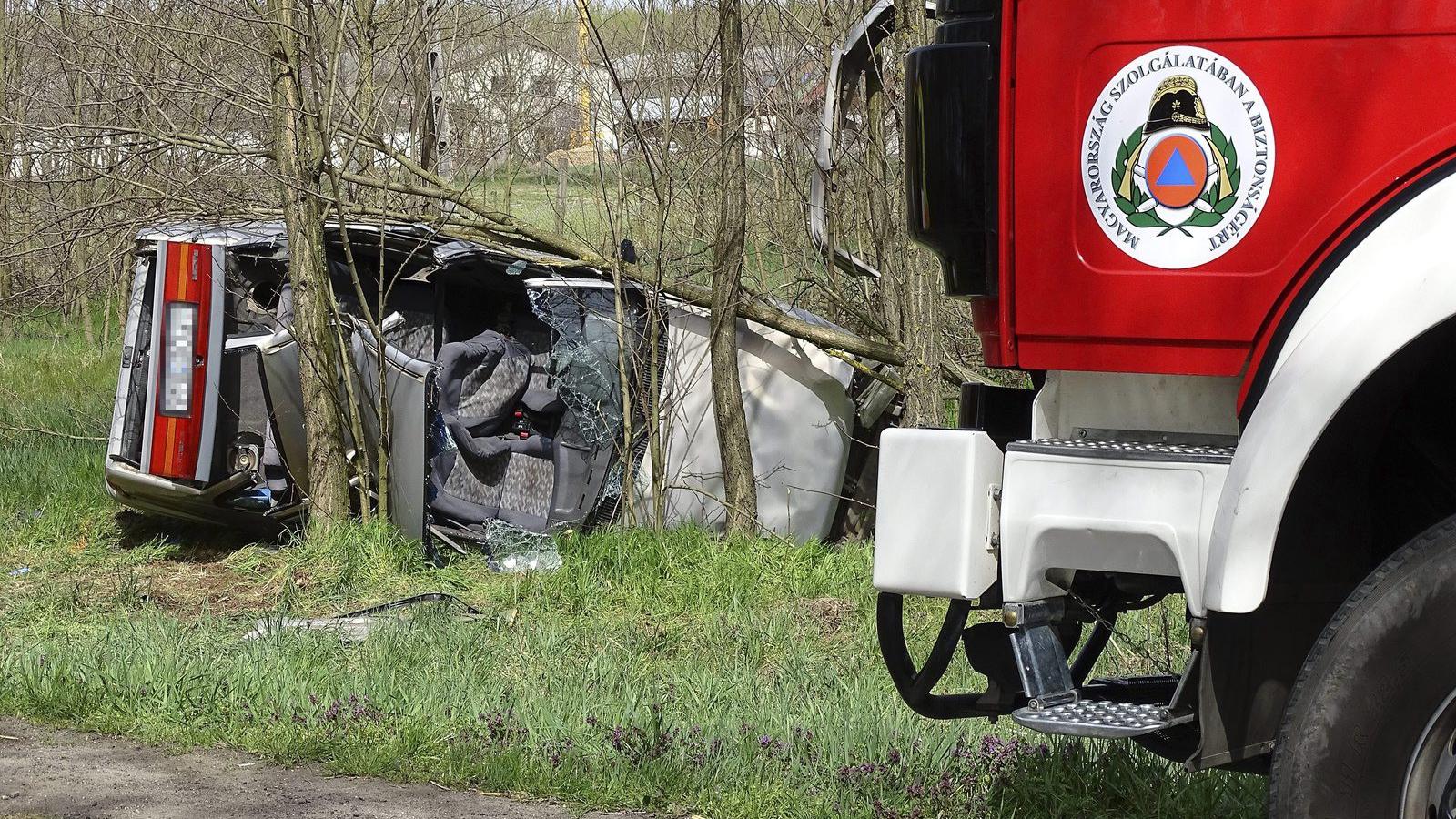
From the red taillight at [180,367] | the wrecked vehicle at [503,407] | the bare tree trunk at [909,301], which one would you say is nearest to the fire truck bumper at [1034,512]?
the bare tree trunk at [909,301]

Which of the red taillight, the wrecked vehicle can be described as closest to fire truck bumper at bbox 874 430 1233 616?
the wrecked vehicle

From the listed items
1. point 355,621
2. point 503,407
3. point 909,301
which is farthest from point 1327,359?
point 503,407

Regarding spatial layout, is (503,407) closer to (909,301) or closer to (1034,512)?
(909,301)

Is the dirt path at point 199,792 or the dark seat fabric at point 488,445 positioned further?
the dark seat fabric at point 488,445

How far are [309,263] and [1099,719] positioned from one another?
6.36 metres

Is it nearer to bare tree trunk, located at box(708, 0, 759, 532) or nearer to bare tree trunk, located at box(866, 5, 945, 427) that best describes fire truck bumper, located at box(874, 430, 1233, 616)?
bare tree trunk, located at box(866, 5, 945, 427)

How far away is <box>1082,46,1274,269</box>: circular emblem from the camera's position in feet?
8.91

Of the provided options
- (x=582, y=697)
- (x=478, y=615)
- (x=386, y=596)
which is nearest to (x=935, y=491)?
(x=582, y=697)

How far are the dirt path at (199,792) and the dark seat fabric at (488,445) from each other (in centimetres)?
397

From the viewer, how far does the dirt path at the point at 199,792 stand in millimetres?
3941

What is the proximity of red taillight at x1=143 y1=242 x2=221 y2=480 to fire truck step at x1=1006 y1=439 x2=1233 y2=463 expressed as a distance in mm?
6172

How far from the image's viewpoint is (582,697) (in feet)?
16.6

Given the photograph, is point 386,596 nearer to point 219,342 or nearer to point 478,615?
point 478,615

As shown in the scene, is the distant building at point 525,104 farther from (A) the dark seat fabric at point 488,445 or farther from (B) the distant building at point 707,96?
(A) the dark seat fabric at point 488,445
